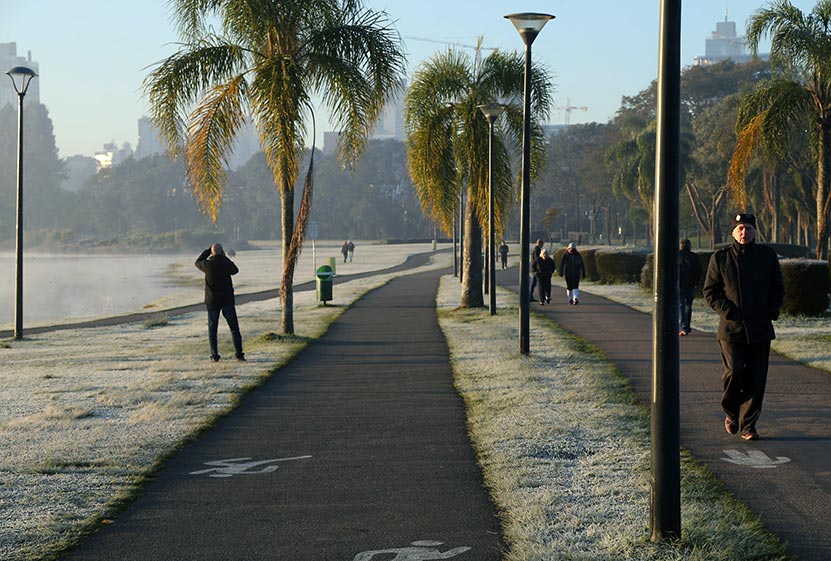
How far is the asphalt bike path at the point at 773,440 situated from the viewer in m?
6.35

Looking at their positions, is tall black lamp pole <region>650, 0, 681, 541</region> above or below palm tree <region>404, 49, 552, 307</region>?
below

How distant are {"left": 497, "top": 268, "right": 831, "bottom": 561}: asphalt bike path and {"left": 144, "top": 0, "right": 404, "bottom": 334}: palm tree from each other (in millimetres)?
5669

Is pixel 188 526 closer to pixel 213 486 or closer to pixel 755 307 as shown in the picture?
pixel 213 486

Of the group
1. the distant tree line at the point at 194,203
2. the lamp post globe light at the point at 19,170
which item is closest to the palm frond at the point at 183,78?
the lamp post globe light at the point at 19,170

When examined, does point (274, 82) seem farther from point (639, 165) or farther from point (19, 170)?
point (639, 165)

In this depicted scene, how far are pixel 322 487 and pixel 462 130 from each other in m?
18.9

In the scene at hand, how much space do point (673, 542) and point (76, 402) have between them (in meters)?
7.95

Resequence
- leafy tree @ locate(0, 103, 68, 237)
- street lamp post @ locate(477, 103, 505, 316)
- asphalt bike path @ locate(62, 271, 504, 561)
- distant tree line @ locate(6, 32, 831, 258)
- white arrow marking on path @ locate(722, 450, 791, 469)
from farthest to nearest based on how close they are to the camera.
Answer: leafy tree @ locate(0, 103, 68, 237), distant tree line @ locate(6, 32, 831, 258), street lamp post @ locate(477, 103, 505, 316), white arrow marking on path @ locate(722, 450, 791, 469), asphalt bike path @ locate(62, 271, 504, 561)

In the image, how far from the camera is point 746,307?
859 centimetres

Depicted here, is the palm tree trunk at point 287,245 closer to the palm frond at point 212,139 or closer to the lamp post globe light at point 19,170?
the palm frond at point 212,139

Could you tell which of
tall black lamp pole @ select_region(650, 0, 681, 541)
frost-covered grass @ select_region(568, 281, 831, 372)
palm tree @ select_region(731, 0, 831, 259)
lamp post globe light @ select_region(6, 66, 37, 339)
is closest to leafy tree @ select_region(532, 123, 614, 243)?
frost-covered grass @ select_region(568, 281, 831, 372)

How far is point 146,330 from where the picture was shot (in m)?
24.5

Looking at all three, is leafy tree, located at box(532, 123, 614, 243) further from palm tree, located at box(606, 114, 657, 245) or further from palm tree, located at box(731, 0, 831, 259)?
palm tree, located at box(731, 0, 831, 259)

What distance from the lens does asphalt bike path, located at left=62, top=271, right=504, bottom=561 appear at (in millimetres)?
5930
